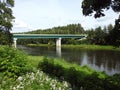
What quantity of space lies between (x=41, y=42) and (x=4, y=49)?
170 metres

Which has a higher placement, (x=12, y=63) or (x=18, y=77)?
(x=12, y=63)

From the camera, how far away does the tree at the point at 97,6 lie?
13459mm

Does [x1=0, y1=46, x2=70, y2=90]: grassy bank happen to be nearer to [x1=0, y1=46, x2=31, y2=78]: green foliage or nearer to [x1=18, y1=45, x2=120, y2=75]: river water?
[x1=0, y1=46, x2=31, y2=78]: green foliage

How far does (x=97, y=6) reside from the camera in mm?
13727

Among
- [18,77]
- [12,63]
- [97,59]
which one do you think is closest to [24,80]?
[18,77]

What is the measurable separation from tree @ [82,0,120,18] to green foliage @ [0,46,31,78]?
4.38m

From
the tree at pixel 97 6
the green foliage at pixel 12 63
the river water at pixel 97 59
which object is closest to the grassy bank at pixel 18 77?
the green foliage at pixel 12 63

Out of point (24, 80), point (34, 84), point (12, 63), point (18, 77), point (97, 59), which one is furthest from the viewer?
point (97, 59)

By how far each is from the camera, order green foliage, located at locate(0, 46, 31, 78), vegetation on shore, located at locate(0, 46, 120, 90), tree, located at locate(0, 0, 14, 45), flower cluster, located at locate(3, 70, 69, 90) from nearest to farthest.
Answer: flower cluster, located at locate(3, 70, 69, 90), vegetation on shore, located at locate(0, 46, 120, 90), green foliage, located at locate(0, 46, 31, 78), tree, located at locate(0, 0, 14, 45)

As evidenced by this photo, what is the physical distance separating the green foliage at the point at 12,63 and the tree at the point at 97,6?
14.4ft

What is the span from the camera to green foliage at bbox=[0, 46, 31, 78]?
47.5ft

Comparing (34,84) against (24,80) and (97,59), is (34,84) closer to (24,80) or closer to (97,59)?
(24,80)

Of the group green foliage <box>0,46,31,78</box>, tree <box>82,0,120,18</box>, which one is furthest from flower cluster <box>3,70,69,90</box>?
tree <box>82,0,120,18</box>

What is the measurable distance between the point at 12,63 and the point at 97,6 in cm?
526
